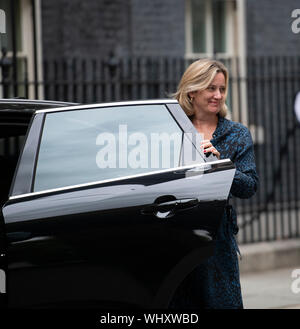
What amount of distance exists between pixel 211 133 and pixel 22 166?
3.94 ft

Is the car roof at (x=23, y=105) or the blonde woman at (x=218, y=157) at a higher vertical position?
the car roof at (x=23, y=105)

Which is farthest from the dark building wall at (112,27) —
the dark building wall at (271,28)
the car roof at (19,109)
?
the car roof at (19,109)

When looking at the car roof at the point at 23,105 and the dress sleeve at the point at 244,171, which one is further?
the dress sleeve at the point at 244,171

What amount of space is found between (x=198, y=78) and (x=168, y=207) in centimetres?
96

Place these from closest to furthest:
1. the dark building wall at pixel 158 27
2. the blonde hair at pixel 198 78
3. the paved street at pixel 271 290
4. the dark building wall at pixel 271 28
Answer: the blonde hair at pixel 198 78 → the paved street at pixel 271 290 → the dark building wall at pixel 158 27 → the dark building wall at pixel 271 28

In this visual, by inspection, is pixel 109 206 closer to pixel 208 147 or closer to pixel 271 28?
pixel 208 147

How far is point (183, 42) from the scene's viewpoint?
11.5 metres

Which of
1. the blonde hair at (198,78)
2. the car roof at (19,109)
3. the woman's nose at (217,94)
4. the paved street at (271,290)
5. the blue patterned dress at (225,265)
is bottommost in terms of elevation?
the paved street at (271,290)

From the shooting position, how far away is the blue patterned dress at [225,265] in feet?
14.1

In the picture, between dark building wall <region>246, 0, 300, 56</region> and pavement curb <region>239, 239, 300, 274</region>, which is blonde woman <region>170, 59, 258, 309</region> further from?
dark building wall <region>246, 0, 300, 56</region>

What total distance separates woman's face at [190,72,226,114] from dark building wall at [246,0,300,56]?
782cm

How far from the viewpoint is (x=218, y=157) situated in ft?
13.9

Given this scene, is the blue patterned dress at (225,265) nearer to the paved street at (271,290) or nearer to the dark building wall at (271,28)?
the paved street at (271,290)

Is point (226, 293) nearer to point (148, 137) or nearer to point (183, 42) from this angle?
point (148, 137)
